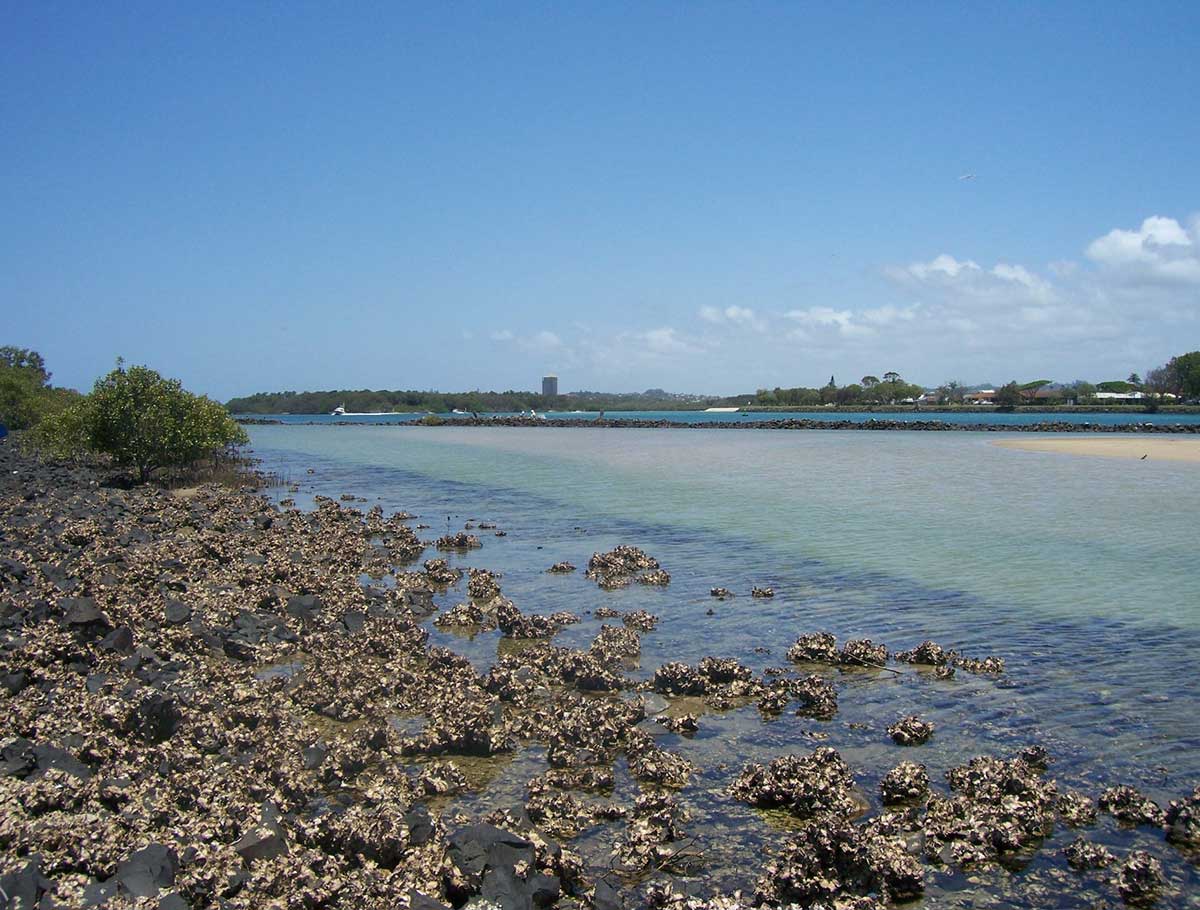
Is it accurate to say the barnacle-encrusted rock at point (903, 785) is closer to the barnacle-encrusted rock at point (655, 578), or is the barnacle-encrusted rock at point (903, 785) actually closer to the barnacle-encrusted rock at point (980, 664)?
the barnacle-encrusted rock at point (980, 664)

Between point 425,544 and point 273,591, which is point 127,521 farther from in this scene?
point 273,591

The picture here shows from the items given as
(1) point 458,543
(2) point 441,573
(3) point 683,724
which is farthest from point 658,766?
(1) point 458,543

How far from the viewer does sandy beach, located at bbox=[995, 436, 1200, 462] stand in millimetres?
59844

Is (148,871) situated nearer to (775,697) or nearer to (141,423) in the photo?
(775,697)

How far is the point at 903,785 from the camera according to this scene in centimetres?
786

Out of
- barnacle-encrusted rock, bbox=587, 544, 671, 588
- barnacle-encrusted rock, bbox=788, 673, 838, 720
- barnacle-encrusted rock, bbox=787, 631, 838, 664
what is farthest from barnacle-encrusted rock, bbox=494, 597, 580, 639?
barnacle-encrusted rock, bbox=788, 673, 838, 720

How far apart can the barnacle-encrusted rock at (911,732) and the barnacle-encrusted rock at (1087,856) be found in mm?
2363

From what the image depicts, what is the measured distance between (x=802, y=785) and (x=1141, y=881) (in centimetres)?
259

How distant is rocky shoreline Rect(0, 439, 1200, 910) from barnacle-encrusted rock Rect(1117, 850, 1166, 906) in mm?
14

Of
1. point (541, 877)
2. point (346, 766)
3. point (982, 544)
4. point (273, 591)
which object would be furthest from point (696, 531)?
point (541, 877)

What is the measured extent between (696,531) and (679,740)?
16.6 metres

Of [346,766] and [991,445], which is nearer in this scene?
[346,766]

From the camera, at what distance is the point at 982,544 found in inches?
899

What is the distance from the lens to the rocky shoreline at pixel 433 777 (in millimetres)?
6094
